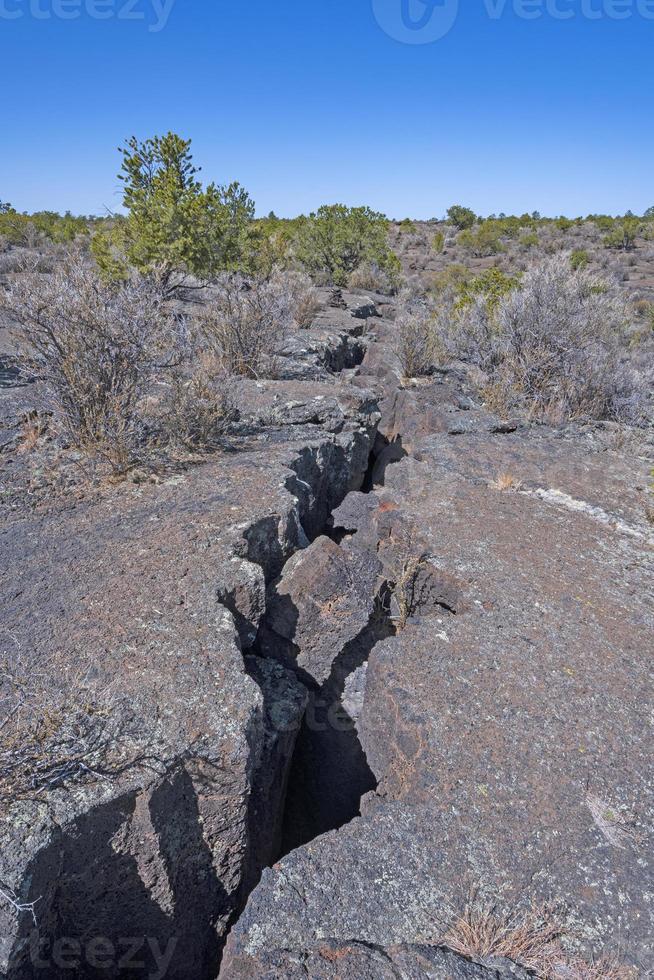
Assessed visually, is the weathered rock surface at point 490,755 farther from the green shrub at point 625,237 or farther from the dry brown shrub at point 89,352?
the green shrub at point 625,237

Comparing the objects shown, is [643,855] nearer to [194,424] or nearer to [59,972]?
[59,972]

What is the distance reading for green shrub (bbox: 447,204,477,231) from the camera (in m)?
37.8

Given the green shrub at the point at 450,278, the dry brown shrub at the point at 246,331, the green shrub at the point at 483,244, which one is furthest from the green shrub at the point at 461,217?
the dry brown shrub at the point at 246,331

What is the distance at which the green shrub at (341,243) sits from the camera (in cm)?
1855

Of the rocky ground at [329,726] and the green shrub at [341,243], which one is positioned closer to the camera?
the rocky ground at [329,726]

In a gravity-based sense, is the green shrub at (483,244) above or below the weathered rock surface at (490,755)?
above

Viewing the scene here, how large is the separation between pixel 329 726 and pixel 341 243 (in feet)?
58.0

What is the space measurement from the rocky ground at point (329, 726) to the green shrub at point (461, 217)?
3745 cm

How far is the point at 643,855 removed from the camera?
2.25 m

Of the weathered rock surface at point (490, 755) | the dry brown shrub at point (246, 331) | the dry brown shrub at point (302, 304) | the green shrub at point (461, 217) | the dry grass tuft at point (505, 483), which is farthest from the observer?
A: the green shrub at point (461, 217)

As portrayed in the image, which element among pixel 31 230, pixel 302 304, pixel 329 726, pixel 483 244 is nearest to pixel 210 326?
pixel 302 304

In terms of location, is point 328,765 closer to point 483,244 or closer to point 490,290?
point 490,290

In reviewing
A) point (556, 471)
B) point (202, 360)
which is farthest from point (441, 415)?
point (202, 360)

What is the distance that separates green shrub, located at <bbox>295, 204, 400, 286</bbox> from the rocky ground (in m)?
15.3
